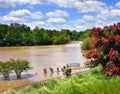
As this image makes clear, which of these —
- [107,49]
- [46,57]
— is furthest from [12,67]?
[46,57]

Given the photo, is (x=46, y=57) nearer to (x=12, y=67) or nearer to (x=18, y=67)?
(x=18, y=67)

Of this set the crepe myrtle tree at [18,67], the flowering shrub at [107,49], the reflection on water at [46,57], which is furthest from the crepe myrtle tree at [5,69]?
the flowering shrub at [107,49]

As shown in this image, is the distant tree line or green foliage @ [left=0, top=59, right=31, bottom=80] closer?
green foliage @ [left=0, top=59, right=31, bottom=80]

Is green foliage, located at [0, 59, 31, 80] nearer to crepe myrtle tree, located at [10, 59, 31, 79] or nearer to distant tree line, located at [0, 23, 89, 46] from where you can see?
crepe myrtle tree, located at [10, 59, 31, 79]

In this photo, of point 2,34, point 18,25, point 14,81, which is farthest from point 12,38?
point 14,81

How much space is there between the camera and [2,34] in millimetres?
106625

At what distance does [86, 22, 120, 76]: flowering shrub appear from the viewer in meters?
8.74

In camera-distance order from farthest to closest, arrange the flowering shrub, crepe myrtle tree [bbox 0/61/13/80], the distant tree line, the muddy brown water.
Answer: the distant tree line
crepe myrtle tree [bbox 0/61/13/80]
the muddy brown water
the flowering shrub

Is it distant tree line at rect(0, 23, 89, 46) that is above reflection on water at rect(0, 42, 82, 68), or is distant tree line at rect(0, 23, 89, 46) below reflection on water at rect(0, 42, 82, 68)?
above

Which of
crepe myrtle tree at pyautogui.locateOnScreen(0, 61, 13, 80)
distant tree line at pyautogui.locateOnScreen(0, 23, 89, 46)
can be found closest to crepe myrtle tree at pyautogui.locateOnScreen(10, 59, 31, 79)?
crepe myrtle tree at pyautogui.locateOnScreen(0, 61, 13, 80)

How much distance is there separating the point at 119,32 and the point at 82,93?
392cm

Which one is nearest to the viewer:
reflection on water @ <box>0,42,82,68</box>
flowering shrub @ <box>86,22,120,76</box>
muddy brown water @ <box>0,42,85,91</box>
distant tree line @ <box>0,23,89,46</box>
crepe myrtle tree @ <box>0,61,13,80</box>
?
flowering shrub @ <box>86,22,120,76</box>

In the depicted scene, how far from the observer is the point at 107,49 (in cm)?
938

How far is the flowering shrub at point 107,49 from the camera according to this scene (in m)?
8.74
